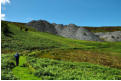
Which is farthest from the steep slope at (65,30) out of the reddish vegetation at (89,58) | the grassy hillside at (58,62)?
the reddish vegetation at (89,58)

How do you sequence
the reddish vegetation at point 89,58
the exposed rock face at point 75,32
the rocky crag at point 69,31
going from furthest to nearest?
1. the rocky crag at point 69,31
2. the exposed rock face at point 75,32
3. the reddish vegetation at point 89,58

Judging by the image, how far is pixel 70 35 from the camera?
406 ft

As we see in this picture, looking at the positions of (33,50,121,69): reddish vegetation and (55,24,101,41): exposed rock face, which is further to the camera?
(55,24,101,41): exposed rock face

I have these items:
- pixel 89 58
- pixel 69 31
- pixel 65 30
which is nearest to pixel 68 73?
pixel 89 58

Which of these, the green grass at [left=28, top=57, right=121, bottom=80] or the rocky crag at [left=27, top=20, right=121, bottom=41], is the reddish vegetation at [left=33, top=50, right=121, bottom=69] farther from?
the rocky crag at [left=27, top=20, right=121, bottom=41]

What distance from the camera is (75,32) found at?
12606 centimetres

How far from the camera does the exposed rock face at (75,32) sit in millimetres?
117662

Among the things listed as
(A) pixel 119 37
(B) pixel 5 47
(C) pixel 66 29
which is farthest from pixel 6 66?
(A) pixel 119 37

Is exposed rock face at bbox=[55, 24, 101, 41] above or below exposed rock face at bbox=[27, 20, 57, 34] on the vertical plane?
below

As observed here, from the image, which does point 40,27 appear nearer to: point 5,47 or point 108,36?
point 108,36

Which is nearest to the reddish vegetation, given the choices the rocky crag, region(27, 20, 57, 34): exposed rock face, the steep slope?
the steep slope

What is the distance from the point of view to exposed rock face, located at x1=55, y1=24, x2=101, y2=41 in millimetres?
117662

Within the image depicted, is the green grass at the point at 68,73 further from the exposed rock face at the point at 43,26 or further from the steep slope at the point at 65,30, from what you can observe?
the exposed rock face at the point at 43,26

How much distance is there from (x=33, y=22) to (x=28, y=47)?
Answer: 87.5 m
